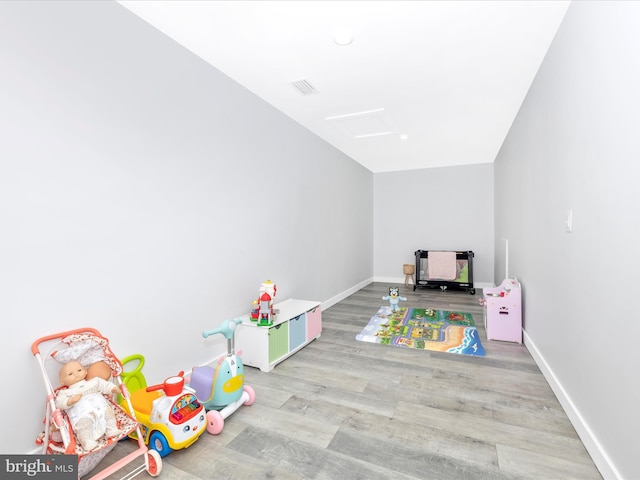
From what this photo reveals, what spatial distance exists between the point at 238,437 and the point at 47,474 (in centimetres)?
80

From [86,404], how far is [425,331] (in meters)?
3.00

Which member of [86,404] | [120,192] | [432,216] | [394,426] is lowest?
[394,426]

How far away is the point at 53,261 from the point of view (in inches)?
59.0

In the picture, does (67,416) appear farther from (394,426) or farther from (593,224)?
(593,224)

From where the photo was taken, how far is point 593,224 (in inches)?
59.6

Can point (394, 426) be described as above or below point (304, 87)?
below

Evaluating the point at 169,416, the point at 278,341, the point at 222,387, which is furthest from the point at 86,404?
the point at 278,341

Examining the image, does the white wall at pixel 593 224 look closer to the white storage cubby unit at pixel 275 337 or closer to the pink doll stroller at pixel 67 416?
the white storage cubby unit at pixel 275 337

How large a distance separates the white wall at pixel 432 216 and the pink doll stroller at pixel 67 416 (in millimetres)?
5554

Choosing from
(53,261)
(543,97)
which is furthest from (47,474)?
(543,97)

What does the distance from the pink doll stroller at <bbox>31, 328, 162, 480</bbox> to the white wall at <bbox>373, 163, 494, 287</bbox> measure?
5.55m

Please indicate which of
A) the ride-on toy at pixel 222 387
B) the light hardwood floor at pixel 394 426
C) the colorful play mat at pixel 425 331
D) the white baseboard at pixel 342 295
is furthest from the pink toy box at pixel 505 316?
the ride-on toy at pixel 222 387

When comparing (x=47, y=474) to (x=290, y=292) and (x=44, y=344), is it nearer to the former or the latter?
(x=44, y=344)

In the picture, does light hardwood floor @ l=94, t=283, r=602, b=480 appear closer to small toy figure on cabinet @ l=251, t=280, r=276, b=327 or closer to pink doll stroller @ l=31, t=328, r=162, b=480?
pink doll stroller @ l=31, t=328, r=162, b=480
